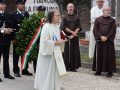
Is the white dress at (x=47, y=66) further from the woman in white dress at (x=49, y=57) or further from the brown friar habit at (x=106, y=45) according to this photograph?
the brown friar habit at (x=106, y=45)

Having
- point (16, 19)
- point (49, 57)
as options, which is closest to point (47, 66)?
point (49, 57)

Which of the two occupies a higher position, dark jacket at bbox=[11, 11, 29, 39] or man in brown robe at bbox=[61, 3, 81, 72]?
dark jacket at bbox=[11, 11, 29, 39]

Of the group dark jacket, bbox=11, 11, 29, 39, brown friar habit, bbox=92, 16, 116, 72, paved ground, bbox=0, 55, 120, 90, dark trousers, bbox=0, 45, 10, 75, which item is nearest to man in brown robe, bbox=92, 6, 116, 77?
brown friar habit, bbox=92, 16, 116, 72

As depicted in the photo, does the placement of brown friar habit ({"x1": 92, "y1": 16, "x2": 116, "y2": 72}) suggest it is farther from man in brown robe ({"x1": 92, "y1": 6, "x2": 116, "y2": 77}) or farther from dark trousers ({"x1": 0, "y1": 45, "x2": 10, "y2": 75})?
dark trousers ({"x1": 0, "y1": 45, "x2": 10, "y2": 75})

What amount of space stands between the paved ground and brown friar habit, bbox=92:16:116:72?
0.36m

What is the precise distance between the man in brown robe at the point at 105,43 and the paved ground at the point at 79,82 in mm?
338

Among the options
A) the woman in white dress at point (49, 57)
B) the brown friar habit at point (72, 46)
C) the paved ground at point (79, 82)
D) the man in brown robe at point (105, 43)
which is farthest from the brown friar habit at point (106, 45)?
the woman in white dress at point (49, 57)

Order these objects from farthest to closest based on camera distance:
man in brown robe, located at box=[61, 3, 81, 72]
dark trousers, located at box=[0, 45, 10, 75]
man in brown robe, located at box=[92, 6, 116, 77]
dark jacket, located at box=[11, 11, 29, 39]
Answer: man in brown robe, located at box=[61, 3, 81, 72], man in brown robe, located at box=[92, 6, 116, 77], dark jacket, located at box=[11, 11, 29, 39], dark trousers, located at box=[0, 45, 10, 75]

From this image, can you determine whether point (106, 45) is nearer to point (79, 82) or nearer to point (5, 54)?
point (79, 82)

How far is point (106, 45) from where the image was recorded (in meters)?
7.85

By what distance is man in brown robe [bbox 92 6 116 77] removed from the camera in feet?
25.5

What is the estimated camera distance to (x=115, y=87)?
266 inches

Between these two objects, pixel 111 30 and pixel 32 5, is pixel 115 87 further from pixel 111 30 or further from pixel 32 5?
pixel 32 5

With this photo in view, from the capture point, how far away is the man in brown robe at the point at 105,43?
7.77 m
